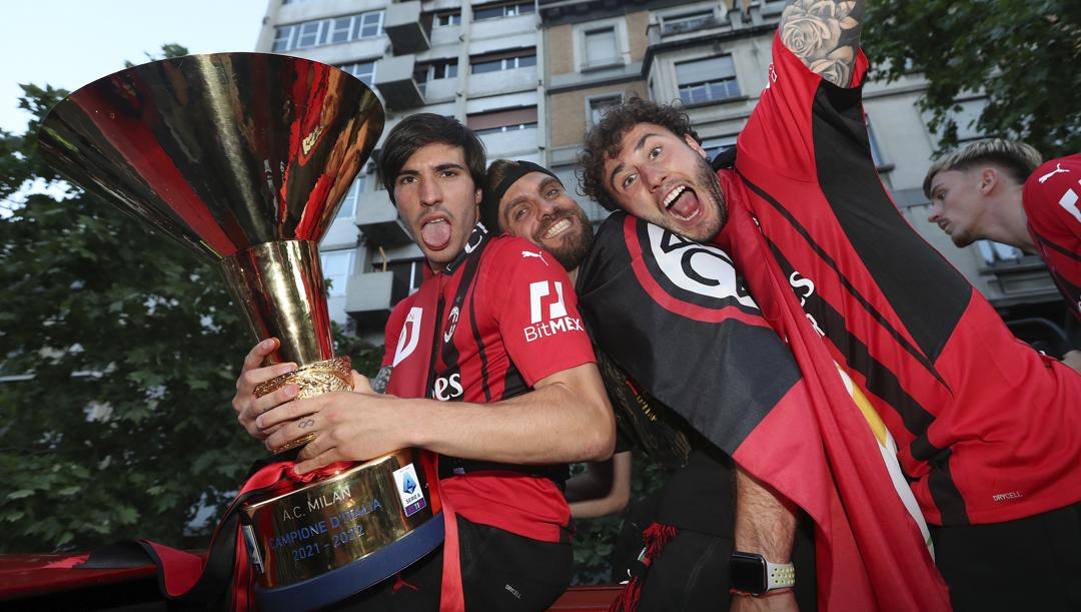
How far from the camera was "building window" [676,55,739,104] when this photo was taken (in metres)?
15.6

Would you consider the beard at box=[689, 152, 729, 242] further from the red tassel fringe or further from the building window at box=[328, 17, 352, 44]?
the building window at box=[328, 17, 352, 44]

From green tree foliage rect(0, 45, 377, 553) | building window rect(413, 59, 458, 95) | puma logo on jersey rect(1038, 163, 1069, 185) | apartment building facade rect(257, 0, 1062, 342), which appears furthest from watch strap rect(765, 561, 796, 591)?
building window rect(413, 59, 458, 95)

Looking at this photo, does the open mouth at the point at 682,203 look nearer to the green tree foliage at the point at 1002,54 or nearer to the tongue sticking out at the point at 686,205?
the tongue sticking out at the point at 686,205

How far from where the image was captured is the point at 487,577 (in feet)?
4.77

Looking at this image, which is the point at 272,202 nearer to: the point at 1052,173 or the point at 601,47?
the point at 1052,173

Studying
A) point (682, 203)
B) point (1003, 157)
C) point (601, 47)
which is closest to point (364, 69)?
point (601, 47)

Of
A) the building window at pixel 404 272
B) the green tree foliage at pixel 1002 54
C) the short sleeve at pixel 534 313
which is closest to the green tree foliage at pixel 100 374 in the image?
the short sleeve at pixel 534 313

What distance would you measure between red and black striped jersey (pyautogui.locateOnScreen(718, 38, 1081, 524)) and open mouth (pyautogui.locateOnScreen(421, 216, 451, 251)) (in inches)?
50.6

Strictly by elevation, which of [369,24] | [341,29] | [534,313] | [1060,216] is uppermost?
[369,24]

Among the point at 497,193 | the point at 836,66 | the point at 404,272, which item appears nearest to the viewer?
the point at 836,66

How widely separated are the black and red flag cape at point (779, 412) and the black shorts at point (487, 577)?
2.13 ft

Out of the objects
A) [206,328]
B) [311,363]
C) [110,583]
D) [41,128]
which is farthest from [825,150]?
[206,328]

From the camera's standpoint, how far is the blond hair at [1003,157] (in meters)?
3.24

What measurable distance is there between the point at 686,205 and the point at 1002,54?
719 cm
